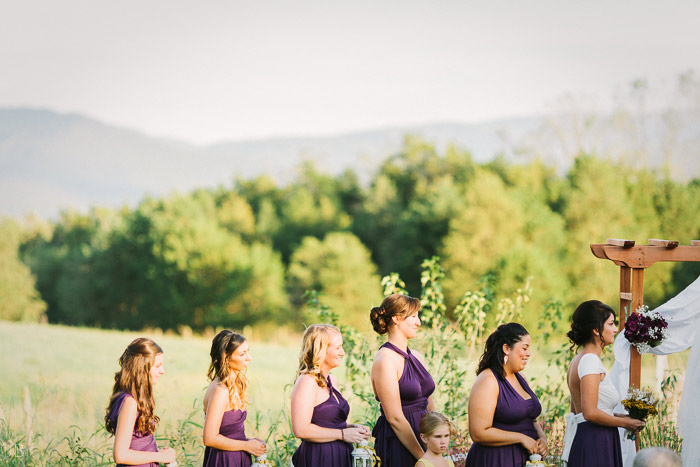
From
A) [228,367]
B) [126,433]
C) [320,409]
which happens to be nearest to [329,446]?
[320,409]

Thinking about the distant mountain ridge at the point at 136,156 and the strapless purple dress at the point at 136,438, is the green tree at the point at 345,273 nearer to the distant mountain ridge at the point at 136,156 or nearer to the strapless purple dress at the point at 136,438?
the distant mountain ridge at the point at 136,156

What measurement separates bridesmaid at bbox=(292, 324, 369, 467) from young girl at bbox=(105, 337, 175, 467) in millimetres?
790

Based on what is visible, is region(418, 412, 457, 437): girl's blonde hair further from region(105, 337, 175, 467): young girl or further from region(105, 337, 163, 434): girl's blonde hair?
region(105, 337, 163, 434): girl's blonde hair

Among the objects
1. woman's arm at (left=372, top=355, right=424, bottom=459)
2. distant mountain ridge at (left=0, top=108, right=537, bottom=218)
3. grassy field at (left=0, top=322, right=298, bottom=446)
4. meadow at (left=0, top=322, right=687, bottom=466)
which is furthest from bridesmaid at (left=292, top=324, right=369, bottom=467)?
distant mountain ridge at (left=0, top=108, right=537, bottom=218)

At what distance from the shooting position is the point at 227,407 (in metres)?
4.32

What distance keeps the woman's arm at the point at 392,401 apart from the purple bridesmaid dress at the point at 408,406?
9 centimetres

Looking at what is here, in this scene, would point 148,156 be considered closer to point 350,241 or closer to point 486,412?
point 350,241

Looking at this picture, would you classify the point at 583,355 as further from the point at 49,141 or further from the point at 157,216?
the point at 49,141

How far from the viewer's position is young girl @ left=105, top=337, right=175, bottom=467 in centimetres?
401

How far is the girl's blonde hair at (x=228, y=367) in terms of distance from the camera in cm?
429

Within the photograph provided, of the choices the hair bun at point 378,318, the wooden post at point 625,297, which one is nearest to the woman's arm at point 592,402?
the hair bun at point 378,318

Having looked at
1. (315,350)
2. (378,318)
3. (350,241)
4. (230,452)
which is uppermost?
(350,241)

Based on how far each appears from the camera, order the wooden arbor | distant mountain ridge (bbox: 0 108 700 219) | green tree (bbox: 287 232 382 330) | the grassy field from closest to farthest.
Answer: the wooden arbor
the grassy field
green tree (bbox: 287 232 382 330)
distant mountain ridge (bbox: 0 108 700 219)

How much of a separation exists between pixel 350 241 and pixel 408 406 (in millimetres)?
29597
